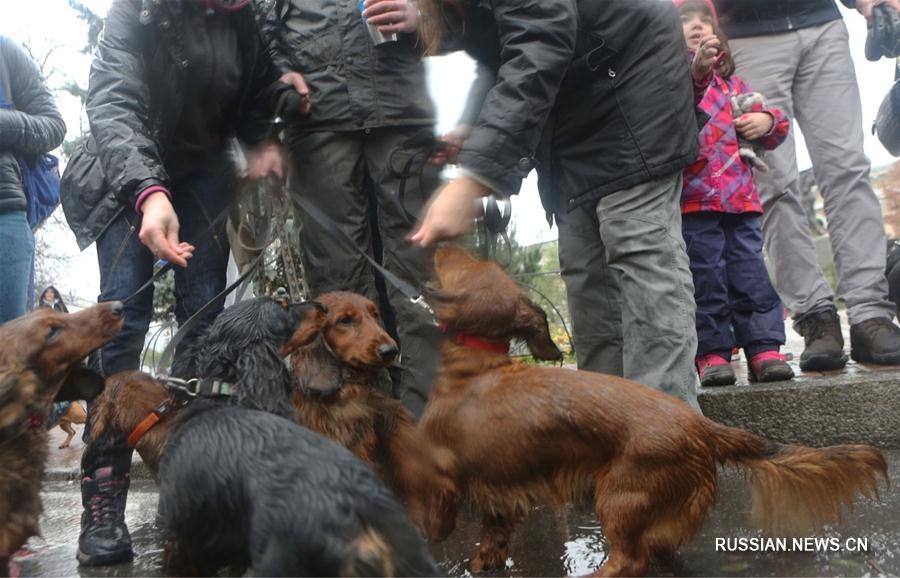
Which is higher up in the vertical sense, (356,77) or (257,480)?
(356,77)

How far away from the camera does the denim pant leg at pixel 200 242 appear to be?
11.6ft

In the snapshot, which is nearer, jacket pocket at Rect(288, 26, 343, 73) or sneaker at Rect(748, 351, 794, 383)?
jacket pocket at Rect(288, 26, 343, 73)

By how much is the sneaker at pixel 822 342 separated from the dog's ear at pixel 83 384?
3.40m

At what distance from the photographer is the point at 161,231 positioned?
2.85 meters

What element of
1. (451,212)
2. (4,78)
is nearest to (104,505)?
(451,212)

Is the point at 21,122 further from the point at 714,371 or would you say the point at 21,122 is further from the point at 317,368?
the point at 714,371

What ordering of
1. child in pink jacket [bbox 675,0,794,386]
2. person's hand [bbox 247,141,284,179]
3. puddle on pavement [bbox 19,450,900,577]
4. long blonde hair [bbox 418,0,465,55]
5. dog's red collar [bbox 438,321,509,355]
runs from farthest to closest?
1. child in pink jacket [bbox 675,0,794,386]
2. person's hand [bbox 247,141,284,179]
3. long blonde hair [bbox 418,0,465,55]
4. dog's red collar [bbox 438,321,509,355]
5. puddle on pavement [bbox 19,450,900,577]

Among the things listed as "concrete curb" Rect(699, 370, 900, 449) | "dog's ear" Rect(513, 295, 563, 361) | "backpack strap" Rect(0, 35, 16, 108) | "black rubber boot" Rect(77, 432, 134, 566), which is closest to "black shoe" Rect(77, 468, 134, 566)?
"black rubber boot" Rect(77, 432, 134, 566)

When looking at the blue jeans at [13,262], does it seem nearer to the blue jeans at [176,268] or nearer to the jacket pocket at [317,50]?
the blue jeans at [176,268]

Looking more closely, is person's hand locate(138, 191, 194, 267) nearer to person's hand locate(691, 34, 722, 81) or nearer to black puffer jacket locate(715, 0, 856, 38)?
person's hand locate(691, 34, 722, 81)

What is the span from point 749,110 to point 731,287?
0.92 meters

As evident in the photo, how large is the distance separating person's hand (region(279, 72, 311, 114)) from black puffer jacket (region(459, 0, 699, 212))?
2.60ft

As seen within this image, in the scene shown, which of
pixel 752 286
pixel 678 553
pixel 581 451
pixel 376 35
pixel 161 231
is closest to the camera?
pixel 581 451

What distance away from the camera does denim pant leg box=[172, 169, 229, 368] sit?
11.6 feet
